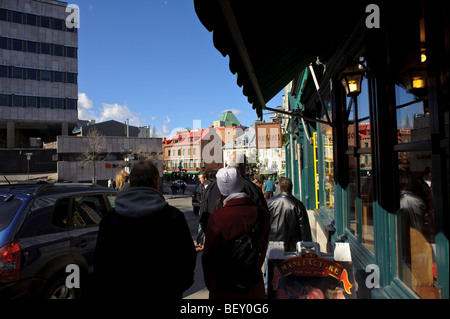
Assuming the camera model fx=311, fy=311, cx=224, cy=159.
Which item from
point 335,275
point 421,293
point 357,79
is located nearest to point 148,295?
point 335,275

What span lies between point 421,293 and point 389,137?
1.39m

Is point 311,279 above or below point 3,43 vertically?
below

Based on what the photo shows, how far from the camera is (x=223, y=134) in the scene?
7006 centimetres

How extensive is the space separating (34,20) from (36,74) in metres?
7.11

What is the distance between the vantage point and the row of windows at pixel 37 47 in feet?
131

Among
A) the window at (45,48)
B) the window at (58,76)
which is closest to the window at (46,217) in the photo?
the window at (58,76)

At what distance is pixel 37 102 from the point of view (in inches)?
1635

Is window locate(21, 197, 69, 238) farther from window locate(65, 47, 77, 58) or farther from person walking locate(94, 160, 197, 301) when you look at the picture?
window locate(65, 47, 77, 58)

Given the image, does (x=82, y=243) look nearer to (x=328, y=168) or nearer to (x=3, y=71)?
(x=328, y=168)

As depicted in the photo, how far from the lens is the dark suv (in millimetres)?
3279

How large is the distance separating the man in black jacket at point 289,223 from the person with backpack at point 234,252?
2.11 meters

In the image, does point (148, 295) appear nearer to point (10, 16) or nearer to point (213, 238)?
point (213, 238)

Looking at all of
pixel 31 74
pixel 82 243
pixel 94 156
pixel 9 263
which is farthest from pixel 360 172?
pixel 31 74

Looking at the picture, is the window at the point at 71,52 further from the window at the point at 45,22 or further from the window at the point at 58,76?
the window at the point at 45,22
